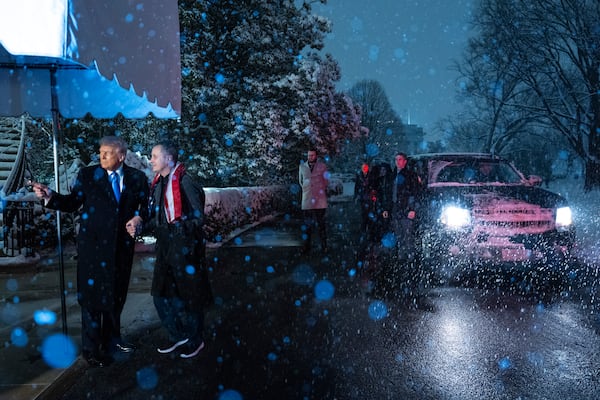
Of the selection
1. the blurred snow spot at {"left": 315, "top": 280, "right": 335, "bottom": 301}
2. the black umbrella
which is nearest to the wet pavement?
the blurred snow spot at {"left": 315, "top": 280, "right": 335, "bottom": 301}

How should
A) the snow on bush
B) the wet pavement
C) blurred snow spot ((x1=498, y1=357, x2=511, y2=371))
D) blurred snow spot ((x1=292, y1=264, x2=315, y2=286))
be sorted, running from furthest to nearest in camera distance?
the snow on bush → blurred snow spot ((x1=292, y1=264, x2=315, y2=286)) → blurred snow spot ((x1=498, y1=357, x2=511, y2=371)) → the wet pavement

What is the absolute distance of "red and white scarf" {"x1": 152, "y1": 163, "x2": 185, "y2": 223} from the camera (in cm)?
450

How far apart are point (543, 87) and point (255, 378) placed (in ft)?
86.7

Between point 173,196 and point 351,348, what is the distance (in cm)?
208

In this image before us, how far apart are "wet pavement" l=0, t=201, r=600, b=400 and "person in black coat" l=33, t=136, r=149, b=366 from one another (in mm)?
321

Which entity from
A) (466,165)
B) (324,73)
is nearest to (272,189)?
(324,73)

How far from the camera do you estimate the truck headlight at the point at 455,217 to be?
746 centimetres

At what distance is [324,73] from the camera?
2088 centimetres

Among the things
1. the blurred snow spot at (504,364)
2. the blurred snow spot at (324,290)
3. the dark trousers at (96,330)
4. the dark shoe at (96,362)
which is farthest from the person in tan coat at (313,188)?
the dark shoe at (96,362)

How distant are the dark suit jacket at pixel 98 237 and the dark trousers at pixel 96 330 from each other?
0.11m

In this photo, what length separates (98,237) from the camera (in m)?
4.40

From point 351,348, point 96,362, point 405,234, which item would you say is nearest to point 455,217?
point 405,234

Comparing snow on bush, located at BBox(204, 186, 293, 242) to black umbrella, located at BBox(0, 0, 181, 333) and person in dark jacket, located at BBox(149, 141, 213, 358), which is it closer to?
black umbrella, located at BBox(0, 0, 181, 333)

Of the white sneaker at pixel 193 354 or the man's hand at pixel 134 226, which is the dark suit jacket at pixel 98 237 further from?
the white sneaker at pixel 193 354
